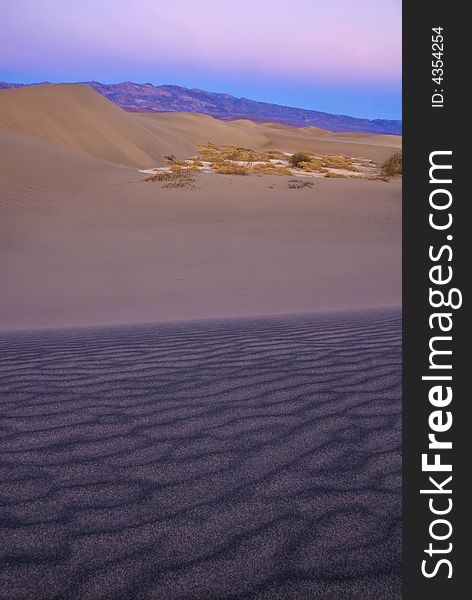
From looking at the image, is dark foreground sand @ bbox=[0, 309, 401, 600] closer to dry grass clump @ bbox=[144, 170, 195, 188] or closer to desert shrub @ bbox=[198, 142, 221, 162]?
dry grass clump @ bbox=[144, 170, 195, 188]

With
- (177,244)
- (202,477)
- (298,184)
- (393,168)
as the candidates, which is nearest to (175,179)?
(298,184)

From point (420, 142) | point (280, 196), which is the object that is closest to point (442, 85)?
point (420, 142)

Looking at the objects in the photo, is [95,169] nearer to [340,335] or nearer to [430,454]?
[340,335]

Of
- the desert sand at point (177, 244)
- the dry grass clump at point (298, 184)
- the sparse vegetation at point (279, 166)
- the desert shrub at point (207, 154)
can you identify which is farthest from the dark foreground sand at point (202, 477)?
the desert shrub at point (207, 154)

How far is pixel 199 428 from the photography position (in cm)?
311

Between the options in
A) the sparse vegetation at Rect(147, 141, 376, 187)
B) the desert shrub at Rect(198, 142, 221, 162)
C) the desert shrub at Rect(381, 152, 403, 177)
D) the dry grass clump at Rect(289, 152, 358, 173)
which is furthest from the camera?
the desert shrub at Rect(198, 142, 221, 162)

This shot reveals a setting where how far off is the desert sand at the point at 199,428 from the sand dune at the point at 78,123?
21699 millimetres

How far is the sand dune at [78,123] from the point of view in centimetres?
3066

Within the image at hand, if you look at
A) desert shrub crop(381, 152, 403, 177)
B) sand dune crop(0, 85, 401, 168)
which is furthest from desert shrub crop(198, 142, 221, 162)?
desert shrub crop(381, 152, 403, 177)

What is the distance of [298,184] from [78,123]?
Answer: 19920mm

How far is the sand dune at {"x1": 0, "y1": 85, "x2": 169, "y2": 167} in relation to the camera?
1207 inches

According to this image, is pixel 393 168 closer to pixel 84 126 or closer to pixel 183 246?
pixel 183 246

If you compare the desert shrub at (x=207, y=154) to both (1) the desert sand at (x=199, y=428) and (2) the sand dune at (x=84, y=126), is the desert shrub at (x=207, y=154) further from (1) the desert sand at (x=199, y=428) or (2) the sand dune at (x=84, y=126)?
(1) the desert sand at (x=199, y=428)

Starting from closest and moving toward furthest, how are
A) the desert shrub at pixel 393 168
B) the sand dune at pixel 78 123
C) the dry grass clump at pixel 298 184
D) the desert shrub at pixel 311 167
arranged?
the dry grass clump at pixel 298 184 < the desert shrub at pixel 393 168 < the desert shrub at pixel 311 167 < the sand dune at pixel 78 123
